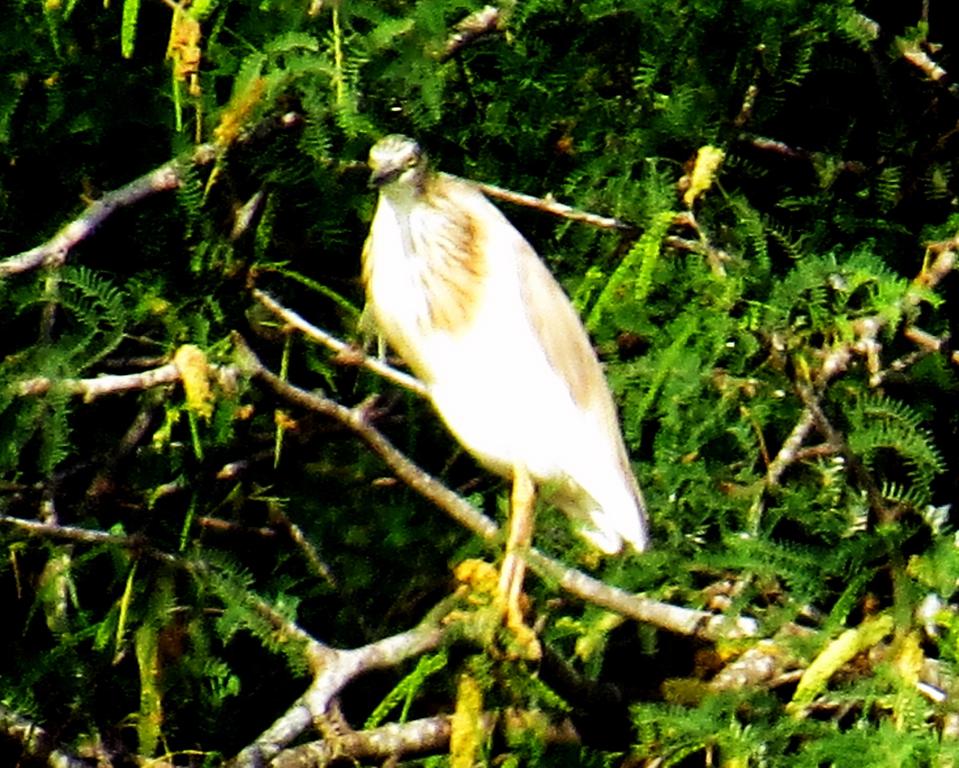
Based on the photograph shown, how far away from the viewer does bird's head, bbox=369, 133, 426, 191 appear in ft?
10.3

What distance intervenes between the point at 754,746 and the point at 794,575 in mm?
301

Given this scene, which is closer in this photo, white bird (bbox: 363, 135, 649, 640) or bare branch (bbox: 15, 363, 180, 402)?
bare branch (bbox: 15, 363, 180, 402)

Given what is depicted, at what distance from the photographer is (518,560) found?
3002 millimetres

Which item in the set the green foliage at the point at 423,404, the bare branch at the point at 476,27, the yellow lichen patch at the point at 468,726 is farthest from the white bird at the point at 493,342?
the yellow lichen patch at the point at 468,726

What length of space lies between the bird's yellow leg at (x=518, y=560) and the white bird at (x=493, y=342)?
2cm

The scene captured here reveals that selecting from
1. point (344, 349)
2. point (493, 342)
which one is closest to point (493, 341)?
point (493, 342)

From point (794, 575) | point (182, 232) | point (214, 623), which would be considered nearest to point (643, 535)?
point (794, 575)

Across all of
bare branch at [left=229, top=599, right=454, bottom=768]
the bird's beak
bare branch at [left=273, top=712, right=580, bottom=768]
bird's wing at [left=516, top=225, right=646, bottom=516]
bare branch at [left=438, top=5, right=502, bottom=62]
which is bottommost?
bare branch at [left=273, top=712, right=580, bottom=768]

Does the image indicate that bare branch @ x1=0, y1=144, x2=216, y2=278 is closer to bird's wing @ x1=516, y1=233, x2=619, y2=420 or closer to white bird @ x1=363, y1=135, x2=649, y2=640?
white bird @ x1=363, y1=135, x2=649, y2=640

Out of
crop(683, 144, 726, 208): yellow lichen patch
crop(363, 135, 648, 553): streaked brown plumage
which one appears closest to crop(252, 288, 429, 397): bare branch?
crop(363, 135, 648, 553): streaked brown plumage

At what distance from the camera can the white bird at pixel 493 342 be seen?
10.5 feet

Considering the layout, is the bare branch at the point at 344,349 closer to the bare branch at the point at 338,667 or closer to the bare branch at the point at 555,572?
the bare branch at the point at 555,572

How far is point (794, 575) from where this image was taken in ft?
10.1

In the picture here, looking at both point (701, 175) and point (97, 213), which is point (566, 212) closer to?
point (701, 175)
